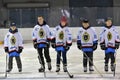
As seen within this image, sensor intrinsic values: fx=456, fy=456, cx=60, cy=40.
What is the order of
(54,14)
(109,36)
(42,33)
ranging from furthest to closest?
(54,14)
(42,33)
(109,36)

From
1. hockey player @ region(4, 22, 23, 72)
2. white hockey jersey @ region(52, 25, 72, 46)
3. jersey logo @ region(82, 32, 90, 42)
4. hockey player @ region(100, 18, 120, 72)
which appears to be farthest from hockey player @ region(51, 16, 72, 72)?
hockey player @ region(4, 22, 23, 72)

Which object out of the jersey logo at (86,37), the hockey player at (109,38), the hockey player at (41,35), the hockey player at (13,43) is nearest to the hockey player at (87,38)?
the jersey logo at (86,37)

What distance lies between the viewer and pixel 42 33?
13.9m

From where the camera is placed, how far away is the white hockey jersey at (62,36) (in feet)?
44.6

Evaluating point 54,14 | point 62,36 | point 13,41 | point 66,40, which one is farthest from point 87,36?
point 54,14

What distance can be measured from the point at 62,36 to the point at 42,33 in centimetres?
66

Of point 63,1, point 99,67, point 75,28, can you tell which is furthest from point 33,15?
A: point 99,67

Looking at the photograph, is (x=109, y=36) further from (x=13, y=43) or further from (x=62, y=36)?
(x=13, y=43)

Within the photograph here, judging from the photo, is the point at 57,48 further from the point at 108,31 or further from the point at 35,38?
the point at 108,31

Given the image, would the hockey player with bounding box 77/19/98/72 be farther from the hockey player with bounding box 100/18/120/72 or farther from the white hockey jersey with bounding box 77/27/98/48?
the hockey player with bounding box 100/18/120/72

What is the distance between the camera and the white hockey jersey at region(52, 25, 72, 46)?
13594mm

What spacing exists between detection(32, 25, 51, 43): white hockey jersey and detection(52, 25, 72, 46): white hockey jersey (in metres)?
0.30

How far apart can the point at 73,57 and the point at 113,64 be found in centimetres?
551

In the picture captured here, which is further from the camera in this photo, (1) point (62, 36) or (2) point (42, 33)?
(2) point (42, 33)
